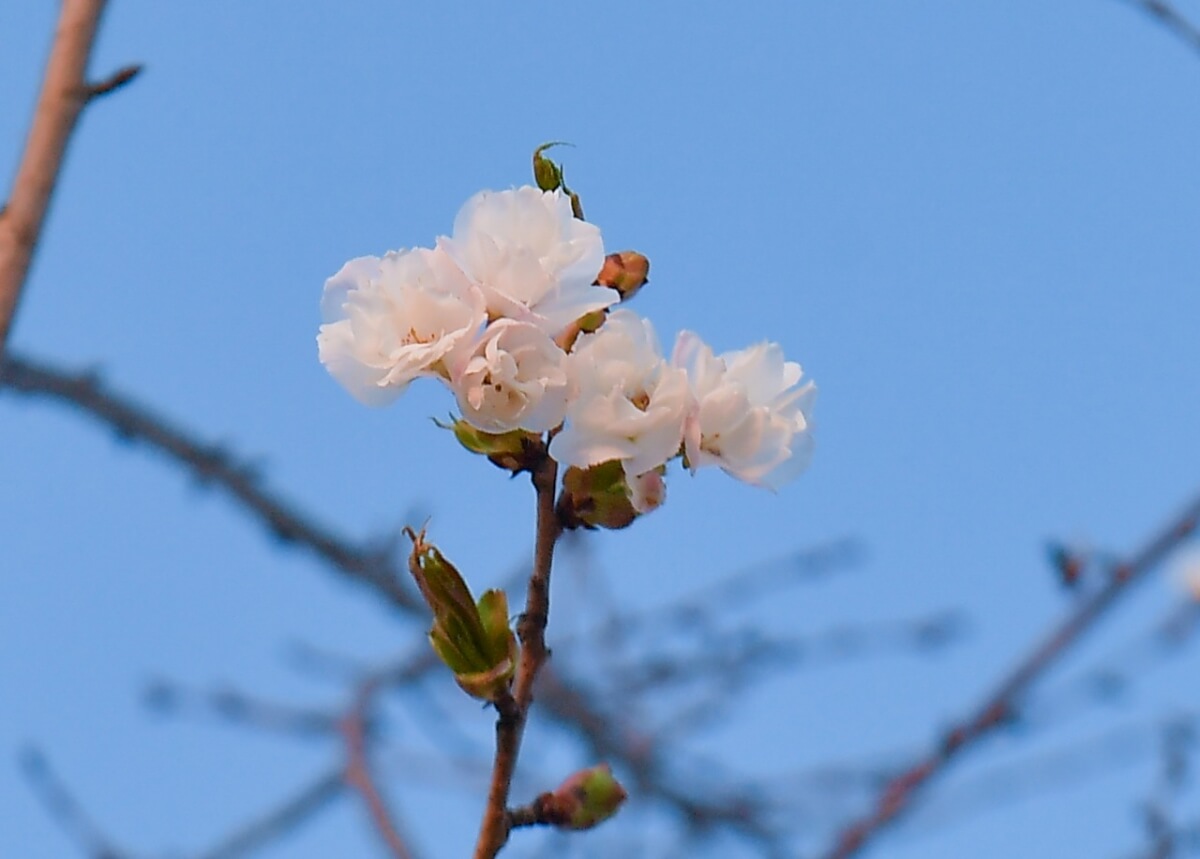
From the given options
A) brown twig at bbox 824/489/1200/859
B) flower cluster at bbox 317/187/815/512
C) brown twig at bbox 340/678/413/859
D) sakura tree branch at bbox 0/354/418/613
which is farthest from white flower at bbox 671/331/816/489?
sakura tree branch at bbox 0/354/418/613

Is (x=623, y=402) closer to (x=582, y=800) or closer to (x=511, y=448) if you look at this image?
(x=511, y=448)

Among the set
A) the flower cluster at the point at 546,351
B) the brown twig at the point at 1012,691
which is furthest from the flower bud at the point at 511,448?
the brown twig at the point at 1012,691

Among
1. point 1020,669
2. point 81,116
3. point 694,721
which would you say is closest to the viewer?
point 81,116

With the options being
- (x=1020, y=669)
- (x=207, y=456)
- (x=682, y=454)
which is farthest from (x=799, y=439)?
(x=207, y=456)

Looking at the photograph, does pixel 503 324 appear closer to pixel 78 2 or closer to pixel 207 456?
pixel 78 2

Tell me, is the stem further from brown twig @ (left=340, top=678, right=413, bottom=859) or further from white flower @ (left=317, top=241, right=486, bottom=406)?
brown twig @ (left=340, top=678, right=413, bottom=859)

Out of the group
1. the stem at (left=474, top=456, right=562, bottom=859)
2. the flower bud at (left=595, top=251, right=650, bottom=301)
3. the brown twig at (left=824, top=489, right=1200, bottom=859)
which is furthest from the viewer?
the brown twig at (left=824, top=489, right=1200, bottom=859)

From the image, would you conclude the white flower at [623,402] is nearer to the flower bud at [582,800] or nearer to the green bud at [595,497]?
the green bud at [595,497]
